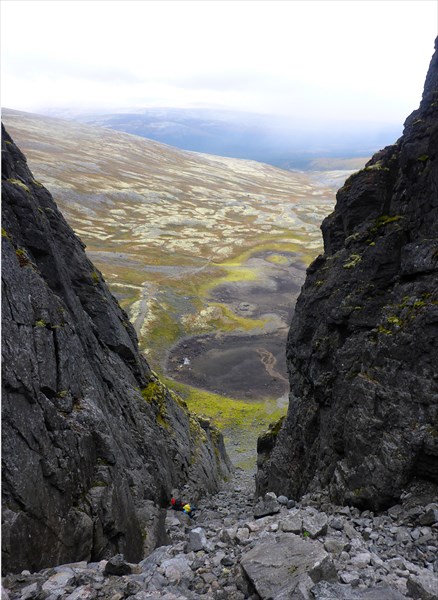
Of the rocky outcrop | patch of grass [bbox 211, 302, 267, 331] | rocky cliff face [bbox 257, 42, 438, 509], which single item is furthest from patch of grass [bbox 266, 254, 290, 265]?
the rocky outcrop

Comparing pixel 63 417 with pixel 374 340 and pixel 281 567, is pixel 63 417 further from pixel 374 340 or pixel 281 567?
pixel 374 340

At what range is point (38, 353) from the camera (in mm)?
19984

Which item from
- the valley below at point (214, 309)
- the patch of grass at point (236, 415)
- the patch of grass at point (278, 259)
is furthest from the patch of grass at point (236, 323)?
the patch of grass at point (278, 259)

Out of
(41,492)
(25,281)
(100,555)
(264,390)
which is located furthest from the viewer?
(264,390)

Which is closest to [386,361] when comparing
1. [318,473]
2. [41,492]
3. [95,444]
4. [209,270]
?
[318,473]

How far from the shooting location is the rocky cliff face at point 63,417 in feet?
52.9

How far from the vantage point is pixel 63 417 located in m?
20.0

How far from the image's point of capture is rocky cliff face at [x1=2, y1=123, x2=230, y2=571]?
1612cm

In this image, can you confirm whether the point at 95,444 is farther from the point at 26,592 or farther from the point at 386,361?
the point at 386,361

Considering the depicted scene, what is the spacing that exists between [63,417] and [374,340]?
18.3 metres

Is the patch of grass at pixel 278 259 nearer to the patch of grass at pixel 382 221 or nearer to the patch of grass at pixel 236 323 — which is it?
the patch of grass at pixel 236 323

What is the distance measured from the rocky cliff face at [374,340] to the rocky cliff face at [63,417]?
1184 cm

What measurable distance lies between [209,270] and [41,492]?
444ft

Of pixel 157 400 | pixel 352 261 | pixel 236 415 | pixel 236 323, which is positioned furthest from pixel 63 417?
pixel 236 323
